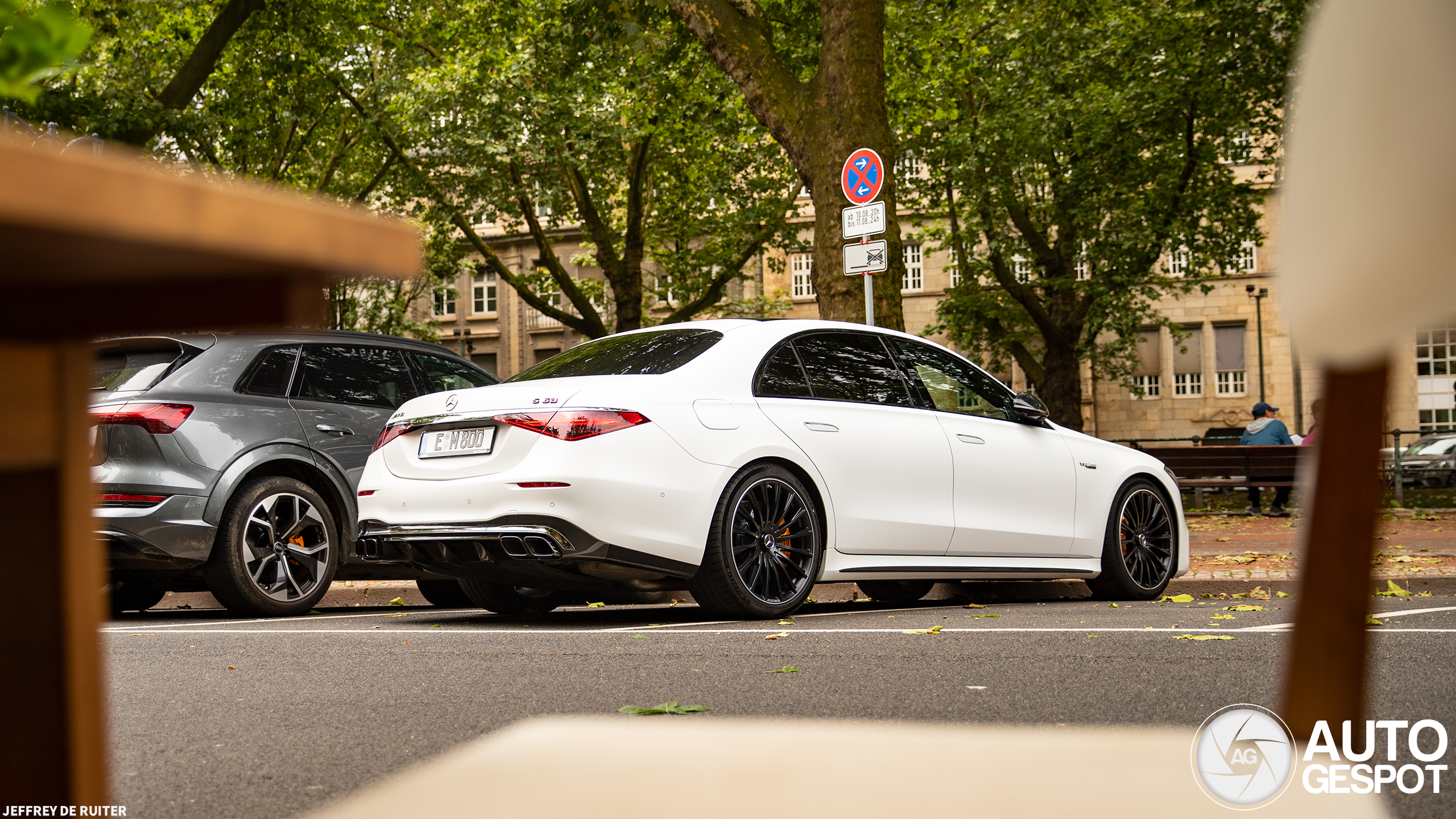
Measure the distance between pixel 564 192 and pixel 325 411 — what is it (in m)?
18.3

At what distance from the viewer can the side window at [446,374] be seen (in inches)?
332

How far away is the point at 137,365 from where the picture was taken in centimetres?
701

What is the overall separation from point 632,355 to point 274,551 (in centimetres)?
251

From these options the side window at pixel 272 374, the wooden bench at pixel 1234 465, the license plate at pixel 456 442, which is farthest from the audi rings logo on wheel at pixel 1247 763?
the wooden bench at pixel 1234 465

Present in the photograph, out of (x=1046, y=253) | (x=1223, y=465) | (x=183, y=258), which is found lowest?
(x=1223, y=465)

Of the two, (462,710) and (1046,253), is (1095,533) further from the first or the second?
(1046,253)

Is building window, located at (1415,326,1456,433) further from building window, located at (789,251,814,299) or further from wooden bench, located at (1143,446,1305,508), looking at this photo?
wooden bench, located at (1143,446,1305,508)

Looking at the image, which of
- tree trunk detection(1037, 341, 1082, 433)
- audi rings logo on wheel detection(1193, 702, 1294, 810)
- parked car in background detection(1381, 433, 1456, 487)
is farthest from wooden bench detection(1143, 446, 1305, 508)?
audi rings logo on wheel detection(1193, 702, 1294, 810)

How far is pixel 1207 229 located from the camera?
22.4 metres

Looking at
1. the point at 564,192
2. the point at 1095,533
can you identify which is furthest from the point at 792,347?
the point at 564,192

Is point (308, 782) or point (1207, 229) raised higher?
point (1207, 229)

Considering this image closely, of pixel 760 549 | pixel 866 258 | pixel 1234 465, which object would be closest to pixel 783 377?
pixel 760 549

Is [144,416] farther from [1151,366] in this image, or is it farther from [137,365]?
[1151,366]

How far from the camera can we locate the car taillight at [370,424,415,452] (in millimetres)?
6125
